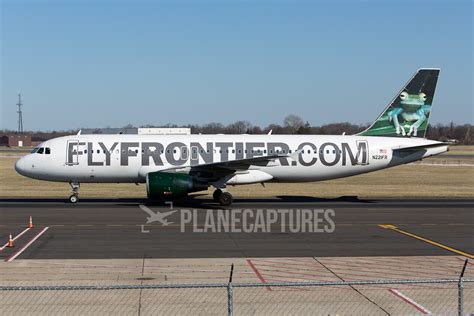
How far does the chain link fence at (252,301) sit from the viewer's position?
38.2 ft

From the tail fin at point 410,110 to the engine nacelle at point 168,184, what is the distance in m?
12.7

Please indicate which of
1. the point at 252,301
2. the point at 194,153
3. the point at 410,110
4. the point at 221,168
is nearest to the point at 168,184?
the point at 221,168

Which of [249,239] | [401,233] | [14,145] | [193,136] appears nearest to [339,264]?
[249,239]

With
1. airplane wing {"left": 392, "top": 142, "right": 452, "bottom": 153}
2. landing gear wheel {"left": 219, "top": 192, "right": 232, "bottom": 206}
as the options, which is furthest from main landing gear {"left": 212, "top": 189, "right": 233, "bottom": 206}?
airplane wing {"left": 392, "top": 142, "right": 452, "bottom": 153}

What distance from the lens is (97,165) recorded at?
3109cm

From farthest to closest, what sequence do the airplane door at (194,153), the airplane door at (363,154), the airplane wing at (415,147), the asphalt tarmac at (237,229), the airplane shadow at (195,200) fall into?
the airplane door at (363,154), the airplane wing at (415,147), the airplane door at (194,153), the airplane shadow at (195,200), the asphalt tarmac at (237,229)

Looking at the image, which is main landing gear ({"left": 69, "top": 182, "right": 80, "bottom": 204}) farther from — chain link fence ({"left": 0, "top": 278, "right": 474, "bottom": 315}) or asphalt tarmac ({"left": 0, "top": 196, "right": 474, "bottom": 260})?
chain link fence ({"left": 0, "top": 278, "right": 474, "bottom": 315})

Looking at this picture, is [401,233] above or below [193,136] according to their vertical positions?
below

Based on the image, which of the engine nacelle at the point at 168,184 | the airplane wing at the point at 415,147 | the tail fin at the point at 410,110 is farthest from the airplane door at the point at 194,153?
the airplane wing at the point at 415,147

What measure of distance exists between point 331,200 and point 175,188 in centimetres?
1058

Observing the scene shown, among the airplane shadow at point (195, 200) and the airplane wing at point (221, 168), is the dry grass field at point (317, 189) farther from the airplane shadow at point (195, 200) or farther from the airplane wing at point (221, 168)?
the airplane wing at point (221, 168)

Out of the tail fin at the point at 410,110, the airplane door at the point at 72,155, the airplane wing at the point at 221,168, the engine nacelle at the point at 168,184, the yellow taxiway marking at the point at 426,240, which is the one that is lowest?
the yellow taxiway marking at the point at 426,240

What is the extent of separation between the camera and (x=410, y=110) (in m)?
34.7

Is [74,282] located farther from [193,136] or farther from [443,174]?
[443,174]
